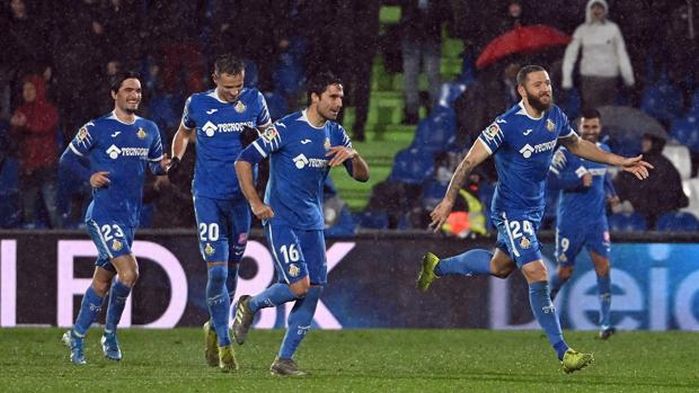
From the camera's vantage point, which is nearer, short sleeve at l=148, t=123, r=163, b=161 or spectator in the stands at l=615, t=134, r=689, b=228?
short sleeve at l=148, t=123, r=163, b=161

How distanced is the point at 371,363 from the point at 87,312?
2077 mm

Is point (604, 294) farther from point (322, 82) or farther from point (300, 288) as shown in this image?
point (322, 82)

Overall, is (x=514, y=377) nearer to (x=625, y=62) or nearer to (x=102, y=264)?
(x=102, y=264)

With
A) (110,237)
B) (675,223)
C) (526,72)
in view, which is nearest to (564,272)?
(675,223)

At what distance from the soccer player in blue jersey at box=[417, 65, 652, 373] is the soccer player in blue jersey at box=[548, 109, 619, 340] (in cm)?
320

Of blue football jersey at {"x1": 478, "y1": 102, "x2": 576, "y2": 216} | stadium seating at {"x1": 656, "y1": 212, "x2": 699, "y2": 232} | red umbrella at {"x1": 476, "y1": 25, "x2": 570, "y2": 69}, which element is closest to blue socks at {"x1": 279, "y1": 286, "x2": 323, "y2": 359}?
blue football jersey at {"x1": 478, "y1": 102, "x2": 576, "y2": 216}

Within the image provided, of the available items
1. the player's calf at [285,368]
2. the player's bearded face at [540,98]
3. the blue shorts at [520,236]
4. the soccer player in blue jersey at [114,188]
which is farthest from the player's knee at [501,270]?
the soccer player in blue jersey at [114,188]

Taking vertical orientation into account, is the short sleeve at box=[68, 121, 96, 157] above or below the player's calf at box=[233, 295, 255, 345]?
above

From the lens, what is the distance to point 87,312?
12.2 metres

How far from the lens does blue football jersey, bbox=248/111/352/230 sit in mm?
10844

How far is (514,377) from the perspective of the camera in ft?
36.4

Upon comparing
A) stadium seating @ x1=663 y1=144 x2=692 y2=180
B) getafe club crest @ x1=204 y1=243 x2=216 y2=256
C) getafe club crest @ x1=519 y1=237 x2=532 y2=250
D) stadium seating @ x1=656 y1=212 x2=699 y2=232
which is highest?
getafe club crest @ x1=519 y1=237 x2=532 y2=250

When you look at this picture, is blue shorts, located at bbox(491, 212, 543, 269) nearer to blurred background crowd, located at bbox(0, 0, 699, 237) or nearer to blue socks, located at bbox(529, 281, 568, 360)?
blue socks, located at bbox(529, 281, 568, 360)

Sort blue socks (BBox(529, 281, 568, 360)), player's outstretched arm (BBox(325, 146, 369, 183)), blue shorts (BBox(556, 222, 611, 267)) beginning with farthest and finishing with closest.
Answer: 1. blue shorts (BBox(556, 222, 611, 267))
2. blue socks (BBox(529, 281, 568, 360))
3. player's outstretched arm (BBox(325, 146, 369, 183))
